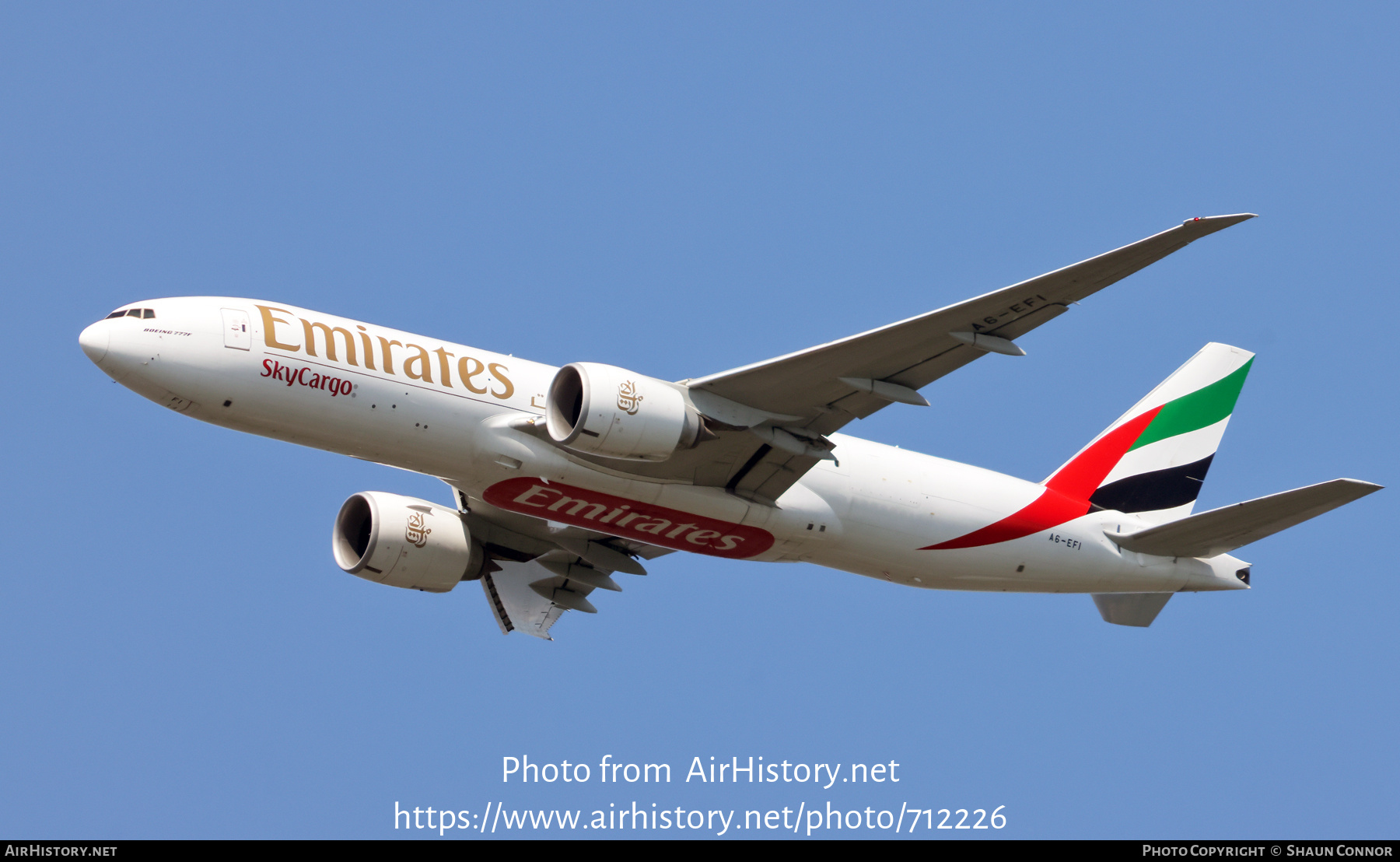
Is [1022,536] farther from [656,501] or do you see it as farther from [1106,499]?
[656,501]

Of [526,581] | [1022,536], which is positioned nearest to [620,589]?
[526,581]

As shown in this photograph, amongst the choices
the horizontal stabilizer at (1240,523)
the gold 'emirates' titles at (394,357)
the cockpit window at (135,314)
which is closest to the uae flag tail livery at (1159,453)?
the horizontal stabilizer at (1240,523)

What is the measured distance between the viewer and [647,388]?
26547 millimetres

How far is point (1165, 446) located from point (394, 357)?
1824cm

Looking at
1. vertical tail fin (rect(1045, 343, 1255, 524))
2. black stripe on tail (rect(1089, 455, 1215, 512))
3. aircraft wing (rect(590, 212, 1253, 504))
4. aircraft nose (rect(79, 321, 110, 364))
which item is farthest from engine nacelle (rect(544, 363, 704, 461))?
Result: black stripe on tail (rect(1089, 455, 1215, 512))

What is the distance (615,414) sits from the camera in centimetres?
2598

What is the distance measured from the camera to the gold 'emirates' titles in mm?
26844

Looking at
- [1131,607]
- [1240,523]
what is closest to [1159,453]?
[1131,607]

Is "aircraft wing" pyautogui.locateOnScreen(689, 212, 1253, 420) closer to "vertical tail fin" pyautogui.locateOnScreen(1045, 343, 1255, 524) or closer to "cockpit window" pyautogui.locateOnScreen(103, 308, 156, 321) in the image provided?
"vertical tail fin" pyautogui.locateOnScreen(1045, 343, 1255, 524)

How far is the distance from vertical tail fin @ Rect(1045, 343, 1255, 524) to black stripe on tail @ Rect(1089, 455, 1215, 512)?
2cm

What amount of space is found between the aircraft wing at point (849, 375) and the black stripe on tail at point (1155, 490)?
8.70m

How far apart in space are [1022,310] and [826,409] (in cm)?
445

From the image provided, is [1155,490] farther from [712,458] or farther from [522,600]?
[522,600]

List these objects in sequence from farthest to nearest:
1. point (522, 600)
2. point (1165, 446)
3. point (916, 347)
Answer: point (522, 600) < point (1165, 446) < point (916, 347)
